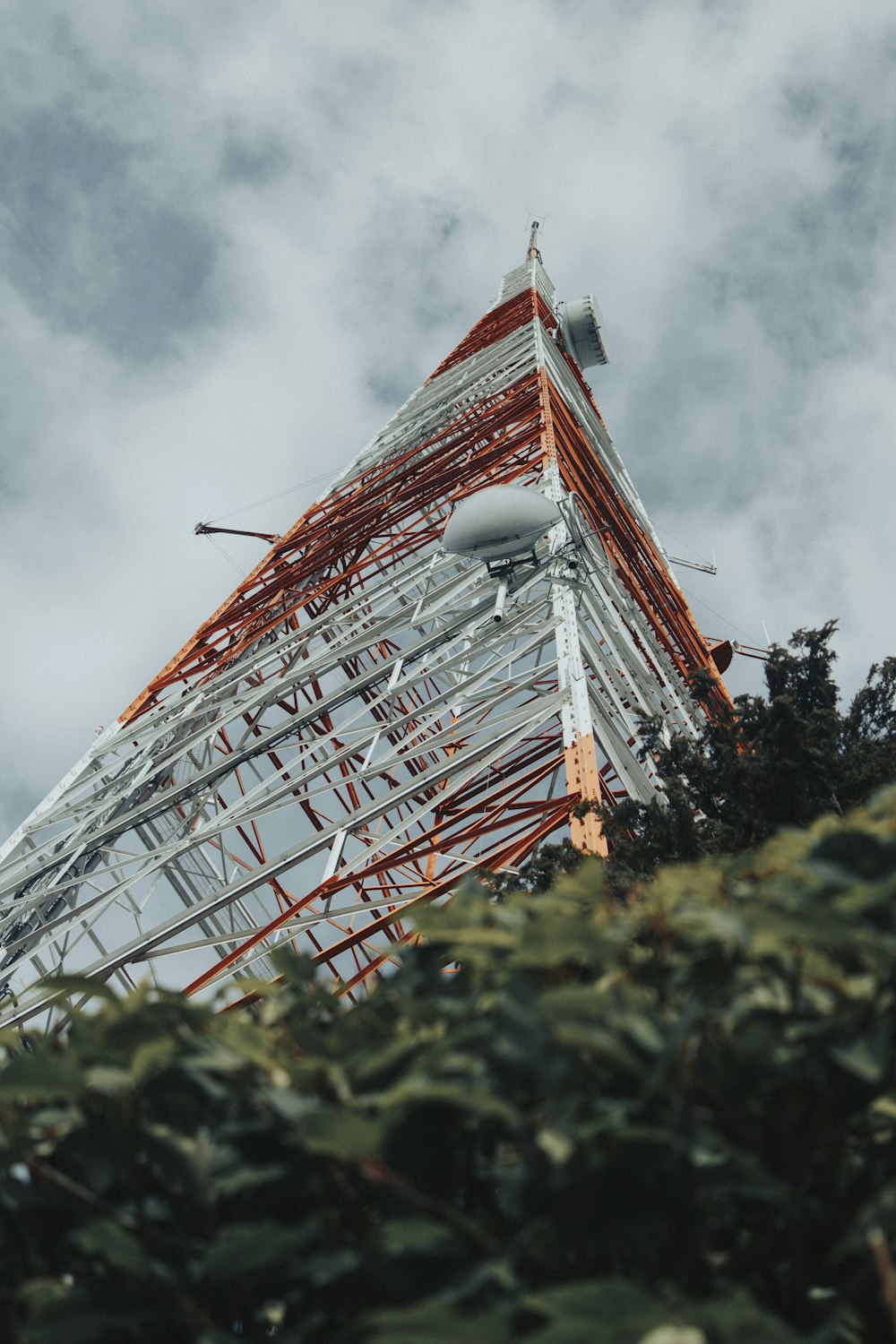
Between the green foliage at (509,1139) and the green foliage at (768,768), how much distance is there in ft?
12.3

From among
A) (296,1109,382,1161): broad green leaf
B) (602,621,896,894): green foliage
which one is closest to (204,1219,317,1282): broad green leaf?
(296,1109,382,1161): broad green leaf

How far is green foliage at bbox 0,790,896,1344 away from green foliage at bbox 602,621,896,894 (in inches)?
147

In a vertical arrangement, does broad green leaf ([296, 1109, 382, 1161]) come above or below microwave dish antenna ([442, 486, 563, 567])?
below

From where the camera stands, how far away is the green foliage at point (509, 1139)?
1628 millimetres

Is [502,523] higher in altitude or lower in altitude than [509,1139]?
higher

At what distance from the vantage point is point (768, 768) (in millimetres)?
7145

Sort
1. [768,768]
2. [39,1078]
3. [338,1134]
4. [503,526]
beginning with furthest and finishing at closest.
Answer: [503,526]
[768,768]
[39,1078]
[338,1134]

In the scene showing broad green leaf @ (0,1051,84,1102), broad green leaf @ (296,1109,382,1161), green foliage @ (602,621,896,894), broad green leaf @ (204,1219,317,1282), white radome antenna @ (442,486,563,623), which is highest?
white radome antenna @ (442,486,563,623)

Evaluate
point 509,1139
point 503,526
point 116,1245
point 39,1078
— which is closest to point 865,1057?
point 509,1139

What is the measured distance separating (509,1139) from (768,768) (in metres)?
5.67

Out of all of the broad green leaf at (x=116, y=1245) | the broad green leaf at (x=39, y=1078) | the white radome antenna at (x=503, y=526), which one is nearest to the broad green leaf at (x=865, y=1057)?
the broad green leaf at (x=116, y=1245)

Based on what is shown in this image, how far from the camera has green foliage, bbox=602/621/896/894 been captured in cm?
668

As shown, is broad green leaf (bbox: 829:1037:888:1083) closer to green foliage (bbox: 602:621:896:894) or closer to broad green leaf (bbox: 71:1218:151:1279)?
broad green leaf (bbox: 71:1218:151:1279)

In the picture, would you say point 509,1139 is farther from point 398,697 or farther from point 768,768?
point 398,697
